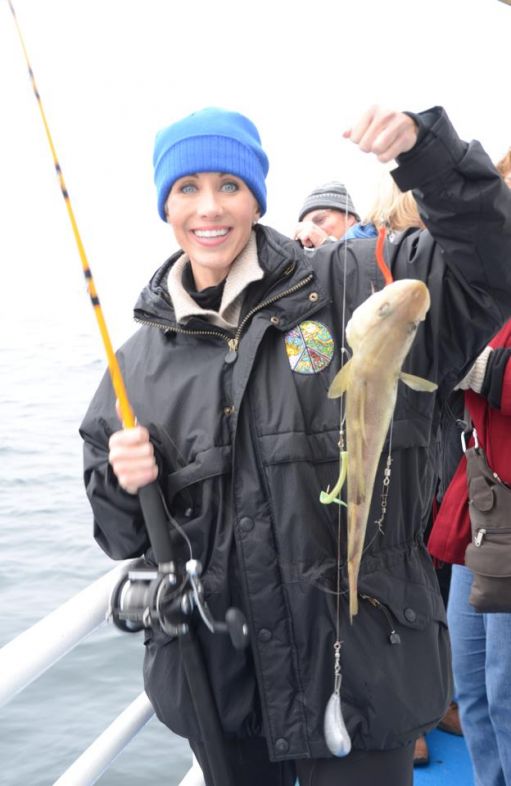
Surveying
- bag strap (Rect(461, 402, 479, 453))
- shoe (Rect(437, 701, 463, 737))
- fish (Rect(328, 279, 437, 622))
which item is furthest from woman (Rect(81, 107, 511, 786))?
shoe (Rect(437, 701, 463, 737))

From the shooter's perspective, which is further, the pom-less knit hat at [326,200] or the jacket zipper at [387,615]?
the pom-less knit hat at [326,200]

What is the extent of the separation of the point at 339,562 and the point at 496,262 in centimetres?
82

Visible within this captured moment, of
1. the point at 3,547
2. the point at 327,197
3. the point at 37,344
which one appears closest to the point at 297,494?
the point at 327,197

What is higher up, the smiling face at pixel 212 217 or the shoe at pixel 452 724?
the smiling face at pixel 212 217

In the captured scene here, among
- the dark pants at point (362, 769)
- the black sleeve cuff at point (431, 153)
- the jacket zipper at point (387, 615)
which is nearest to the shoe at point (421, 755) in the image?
the dark pants at point (362, 769)

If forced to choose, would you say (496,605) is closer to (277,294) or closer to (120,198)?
(277,294)

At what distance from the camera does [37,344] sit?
20281mm

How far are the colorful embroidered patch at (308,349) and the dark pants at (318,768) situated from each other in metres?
0.96

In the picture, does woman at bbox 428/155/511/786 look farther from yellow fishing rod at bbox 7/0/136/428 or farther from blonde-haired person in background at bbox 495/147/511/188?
yellow fishing rod at bbox 7/0/136/428

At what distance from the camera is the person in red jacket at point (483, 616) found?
248cm

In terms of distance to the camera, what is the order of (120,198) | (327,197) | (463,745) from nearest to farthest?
(463,745), (327,197), (120,198)

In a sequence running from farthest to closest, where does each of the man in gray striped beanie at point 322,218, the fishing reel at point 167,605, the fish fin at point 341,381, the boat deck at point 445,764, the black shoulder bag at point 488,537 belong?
the man in gray striped beanie at point 322,218
the boat deck at point 445,764
the black shoulder bag at point 488,537
the fishing reel at point 167,605
the fish fin at point 341,381

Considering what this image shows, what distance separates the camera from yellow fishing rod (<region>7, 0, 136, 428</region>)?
211 cm

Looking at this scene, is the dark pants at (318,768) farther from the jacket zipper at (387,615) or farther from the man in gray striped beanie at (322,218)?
the man in gray striped beanie at (322,218)
